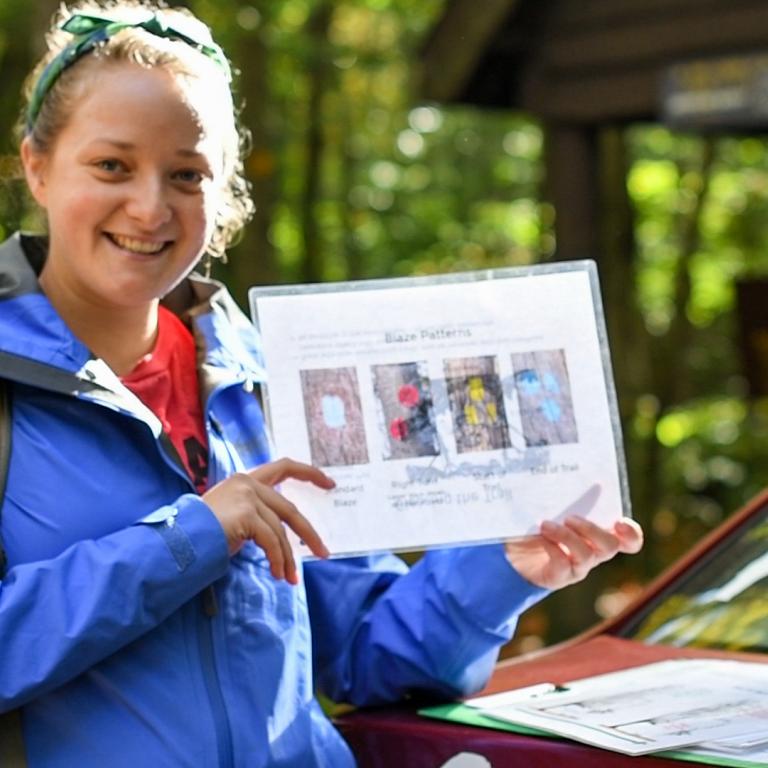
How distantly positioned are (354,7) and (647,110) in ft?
19.9

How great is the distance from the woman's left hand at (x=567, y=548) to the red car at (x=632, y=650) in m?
0.29

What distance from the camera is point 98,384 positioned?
228 centimetres

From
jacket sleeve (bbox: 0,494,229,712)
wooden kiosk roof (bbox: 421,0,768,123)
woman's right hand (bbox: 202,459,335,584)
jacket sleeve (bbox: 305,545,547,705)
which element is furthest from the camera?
wooden kiosk roof (bbox: 421,0,768,123)

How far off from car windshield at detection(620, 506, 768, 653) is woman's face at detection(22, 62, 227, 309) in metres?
1.34

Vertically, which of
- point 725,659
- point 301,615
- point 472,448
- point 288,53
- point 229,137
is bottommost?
point 725,659

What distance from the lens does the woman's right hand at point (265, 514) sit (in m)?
2.25

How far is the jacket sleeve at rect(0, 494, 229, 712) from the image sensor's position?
83.4 inches

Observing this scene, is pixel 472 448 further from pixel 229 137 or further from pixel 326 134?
pixel 326 134

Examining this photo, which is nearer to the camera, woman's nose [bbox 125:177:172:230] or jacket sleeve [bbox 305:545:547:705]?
woman's nose [bbox 125:177:172:230]

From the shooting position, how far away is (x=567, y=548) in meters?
2.55

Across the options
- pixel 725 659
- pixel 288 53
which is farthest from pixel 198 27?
pixel 288 53

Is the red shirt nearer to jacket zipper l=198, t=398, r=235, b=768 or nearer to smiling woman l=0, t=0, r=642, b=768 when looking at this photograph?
smiling woman l=0, t=0, r=642, b=768

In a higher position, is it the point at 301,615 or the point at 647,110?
the point at 647,110

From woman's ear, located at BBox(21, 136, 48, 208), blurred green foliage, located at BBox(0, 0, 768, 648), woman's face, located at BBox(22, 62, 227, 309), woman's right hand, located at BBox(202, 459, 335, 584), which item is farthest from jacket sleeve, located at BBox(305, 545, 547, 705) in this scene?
blurred green foliage, located at BBox(0, 0, 768, 648)
